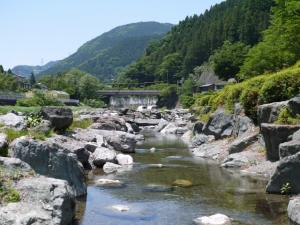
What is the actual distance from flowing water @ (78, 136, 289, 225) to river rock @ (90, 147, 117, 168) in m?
1.82

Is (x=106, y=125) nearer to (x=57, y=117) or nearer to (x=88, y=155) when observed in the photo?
(x=57, y=117)

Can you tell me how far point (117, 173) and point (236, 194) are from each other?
27.8 feet

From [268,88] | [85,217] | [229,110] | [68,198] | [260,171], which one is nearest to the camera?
[68,198]

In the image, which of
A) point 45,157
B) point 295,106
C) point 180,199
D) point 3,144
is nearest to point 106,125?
point 295,106

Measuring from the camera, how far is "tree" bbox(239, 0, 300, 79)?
4897 cm

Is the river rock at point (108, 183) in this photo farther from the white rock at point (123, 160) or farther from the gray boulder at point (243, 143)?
the gray boulder at point (243, 143)

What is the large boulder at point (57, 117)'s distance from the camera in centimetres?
3597

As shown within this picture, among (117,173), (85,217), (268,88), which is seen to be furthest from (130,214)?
(268,88)

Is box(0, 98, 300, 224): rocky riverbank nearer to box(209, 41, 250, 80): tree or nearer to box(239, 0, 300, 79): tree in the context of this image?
box(239, 0, 300, 79): tree

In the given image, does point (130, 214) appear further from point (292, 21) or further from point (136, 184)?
point (292, 21)

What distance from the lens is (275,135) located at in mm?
26547

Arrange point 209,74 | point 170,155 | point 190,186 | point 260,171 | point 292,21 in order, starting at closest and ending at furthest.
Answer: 1. point 190,186
2. point 260,171
3. point 170,155
4. point 292,21
5. point 209,74

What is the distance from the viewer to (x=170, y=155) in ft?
128

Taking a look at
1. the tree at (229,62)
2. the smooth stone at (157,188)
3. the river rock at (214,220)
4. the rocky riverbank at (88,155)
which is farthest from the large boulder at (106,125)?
the tree at (229,62)
